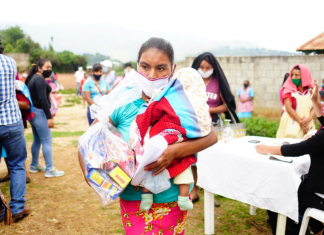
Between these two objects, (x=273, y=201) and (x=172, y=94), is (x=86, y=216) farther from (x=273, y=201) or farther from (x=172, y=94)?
(x=172, y=94)

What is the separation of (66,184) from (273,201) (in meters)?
3.52

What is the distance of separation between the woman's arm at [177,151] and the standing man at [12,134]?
2.64 m

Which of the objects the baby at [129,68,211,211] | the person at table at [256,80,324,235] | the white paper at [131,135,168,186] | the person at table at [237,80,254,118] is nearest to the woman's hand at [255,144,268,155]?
the person at table at [256,80,324,235]

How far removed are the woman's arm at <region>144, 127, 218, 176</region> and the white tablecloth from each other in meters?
1.41

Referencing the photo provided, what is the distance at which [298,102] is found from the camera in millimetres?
4645

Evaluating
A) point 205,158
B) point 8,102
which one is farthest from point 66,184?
point 205,158

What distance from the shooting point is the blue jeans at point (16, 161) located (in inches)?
141

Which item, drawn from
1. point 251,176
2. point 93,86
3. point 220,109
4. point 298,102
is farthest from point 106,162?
point 93,86

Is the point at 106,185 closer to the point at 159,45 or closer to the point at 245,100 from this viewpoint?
the point at 159,45

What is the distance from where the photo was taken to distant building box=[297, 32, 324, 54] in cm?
1031

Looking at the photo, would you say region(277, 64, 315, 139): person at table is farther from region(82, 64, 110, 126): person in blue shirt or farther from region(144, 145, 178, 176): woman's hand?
region(82, 64, 110, 126): person in blue shirt

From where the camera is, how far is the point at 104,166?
164 centimetres

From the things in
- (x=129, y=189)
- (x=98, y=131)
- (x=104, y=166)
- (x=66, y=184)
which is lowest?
(x=66, y=184)

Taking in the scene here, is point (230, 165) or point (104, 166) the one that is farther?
point (230, 165)
